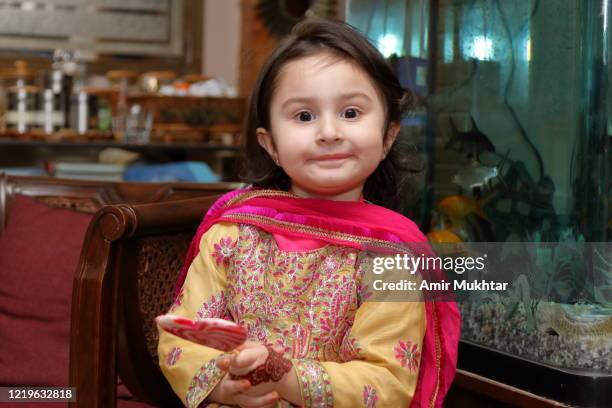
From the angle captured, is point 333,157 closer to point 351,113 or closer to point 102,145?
point 351,113

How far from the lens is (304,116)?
1.19m

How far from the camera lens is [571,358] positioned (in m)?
1.34

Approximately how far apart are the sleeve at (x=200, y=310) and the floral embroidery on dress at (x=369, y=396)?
18cm

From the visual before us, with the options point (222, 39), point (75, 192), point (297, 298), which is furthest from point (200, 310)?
point (222, 39)

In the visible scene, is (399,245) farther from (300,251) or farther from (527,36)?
(527,36)

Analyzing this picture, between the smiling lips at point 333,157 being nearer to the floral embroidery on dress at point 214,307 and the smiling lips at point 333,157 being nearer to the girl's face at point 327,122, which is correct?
the girl's face at point 327,122

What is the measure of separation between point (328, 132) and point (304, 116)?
0.06 meters

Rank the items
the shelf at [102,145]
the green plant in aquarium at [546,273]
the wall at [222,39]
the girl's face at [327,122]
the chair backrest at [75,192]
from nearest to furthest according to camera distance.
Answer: the girl's face at [327,122]
the green plant in aquarium at [546,273]
the chair backrest at [75,192]
the shelf at [102,145]
the wall at [222,39]

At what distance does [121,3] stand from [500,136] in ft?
9.44

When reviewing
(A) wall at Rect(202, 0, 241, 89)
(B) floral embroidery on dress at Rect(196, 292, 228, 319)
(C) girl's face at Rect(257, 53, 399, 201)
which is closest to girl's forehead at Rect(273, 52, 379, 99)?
(C) girl's face at Rect(257, 53, 399, 201)

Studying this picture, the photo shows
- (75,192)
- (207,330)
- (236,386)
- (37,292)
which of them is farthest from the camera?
(75,192)

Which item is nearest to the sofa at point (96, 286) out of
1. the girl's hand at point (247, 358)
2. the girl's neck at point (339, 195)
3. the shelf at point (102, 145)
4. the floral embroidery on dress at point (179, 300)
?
the floral embroidery on dress at point (179, 300)

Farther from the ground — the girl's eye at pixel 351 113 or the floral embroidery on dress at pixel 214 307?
the girl's eye at pixel 351 113

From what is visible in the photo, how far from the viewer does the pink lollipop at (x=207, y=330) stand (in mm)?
924
